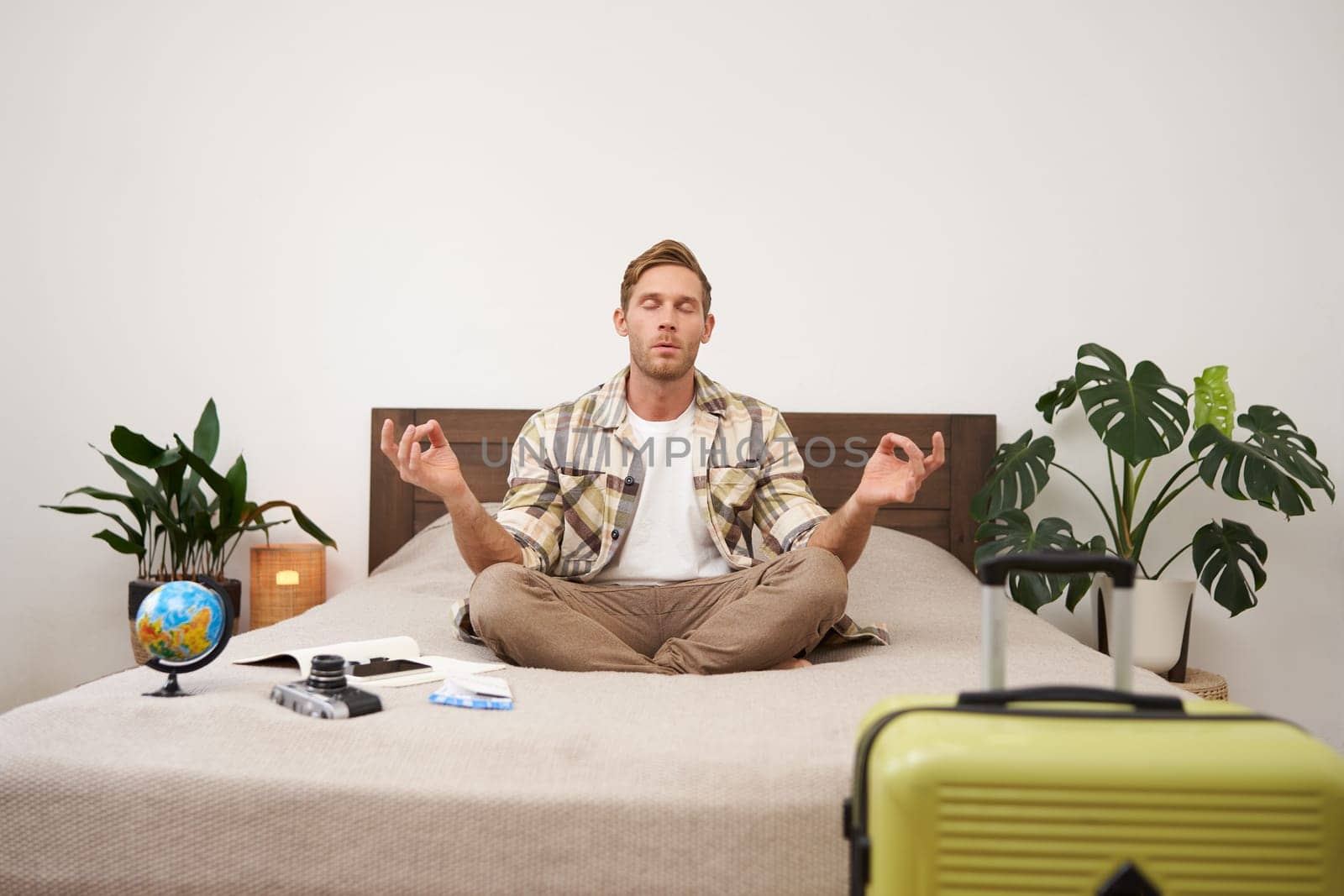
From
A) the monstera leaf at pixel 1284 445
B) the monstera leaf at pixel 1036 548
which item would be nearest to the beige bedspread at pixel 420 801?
the monstera leaf at pixel 1036 548

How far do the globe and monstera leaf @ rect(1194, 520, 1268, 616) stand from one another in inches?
82.2

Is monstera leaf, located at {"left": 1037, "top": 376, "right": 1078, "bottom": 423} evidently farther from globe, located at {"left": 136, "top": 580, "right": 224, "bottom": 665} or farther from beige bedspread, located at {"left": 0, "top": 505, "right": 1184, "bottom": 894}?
globe, located at {"left": 136, "top": 580, "right": 224, "bottom": 665}

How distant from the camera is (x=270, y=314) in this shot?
2.92 metres

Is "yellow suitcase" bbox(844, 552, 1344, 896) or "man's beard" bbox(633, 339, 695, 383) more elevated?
"man's beard" bbox(633, 339, 695, 383)

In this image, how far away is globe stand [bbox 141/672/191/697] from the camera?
4.52 feet

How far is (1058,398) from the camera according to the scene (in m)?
2.56

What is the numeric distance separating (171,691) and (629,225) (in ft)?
6.03

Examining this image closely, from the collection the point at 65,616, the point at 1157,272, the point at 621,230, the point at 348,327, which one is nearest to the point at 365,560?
the point at 348,327

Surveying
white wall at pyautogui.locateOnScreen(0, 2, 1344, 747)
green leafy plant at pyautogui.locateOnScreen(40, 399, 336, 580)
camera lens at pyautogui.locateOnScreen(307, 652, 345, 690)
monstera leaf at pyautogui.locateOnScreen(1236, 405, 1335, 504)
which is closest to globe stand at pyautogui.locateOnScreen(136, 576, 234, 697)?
camera lens at pyautogui.locateOnScreen(307, 652, 345, 690)

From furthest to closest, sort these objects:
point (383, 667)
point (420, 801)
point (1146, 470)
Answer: point (1146, 470)
point (383, 667)
point (420, 801)

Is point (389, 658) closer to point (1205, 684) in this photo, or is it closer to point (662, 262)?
point (662, 262)

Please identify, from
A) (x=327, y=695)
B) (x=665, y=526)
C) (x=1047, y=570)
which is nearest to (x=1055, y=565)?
(x=1047, y=570)

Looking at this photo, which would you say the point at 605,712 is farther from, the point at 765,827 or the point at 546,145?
the point at 546,145

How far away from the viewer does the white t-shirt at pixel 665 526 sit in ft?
6.60
